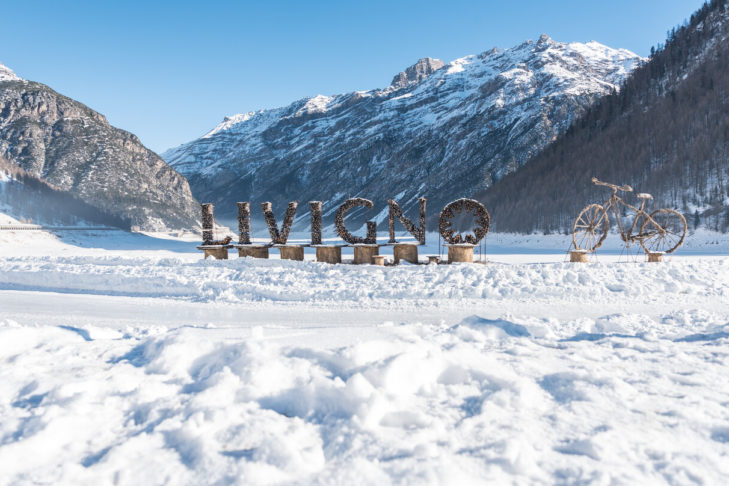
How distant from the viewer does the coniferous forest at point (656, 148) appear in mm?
55969

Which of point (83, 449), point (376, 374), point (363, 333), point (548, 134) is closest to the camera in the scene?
point (83, 449)

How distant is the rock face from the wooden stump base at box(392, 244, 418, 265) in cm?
14141

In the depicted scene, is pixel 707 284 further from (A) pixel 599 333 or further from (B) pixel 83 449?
(B) pixel 83 449

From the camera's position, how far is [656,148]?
69750mm

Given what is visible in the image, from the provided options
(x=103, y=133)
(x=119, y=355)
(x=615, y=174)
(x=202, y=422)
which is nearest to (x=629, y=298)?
(x=202, y=422)

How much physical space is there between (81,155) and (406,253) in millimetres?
177736

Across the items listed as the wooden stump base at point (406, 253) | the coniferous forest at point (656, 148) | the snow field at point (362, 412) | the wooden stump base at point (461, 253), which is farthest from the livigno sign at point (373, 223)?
the coniferous forest at point (656, 148)

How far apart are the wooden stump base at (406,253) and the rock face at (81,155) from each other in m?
141

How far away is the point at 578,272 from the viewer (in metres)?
11.5

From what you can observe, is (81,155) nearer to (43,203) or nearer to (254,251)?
(43,203)

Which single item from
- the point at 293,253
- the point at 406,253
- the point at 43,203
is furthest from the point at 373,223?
the point at 43,203

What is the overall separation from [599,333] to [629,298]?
433cm

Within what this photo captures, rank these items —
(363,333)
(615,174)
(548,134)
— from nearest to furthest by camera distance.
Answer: (363,333), (615,174), (548,134)

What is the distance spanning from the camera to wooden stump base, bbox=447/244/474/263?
15.5m
